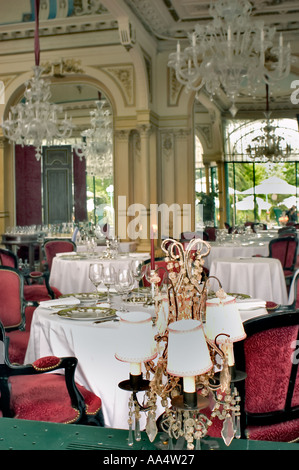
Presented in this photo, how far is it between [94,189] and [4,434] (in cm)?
1509

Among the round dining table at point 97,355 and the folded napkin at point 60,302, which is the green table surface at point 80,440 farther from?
the folded napkin at point 60,302

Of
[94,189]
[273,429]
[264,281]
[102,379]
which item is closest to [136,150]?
[264,281]

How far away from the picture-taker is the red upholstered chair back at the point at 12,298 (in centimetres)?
361

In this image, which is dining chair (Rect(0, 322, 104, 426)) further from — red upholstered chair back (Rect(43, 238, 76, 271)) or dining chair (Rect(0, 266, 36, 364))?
red upholstered chair back (Rect(43, 238, 76, 271))

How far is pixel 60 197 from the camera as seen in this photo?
593 inches

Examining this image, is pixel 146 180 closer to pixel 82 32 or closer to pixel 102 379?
pixel 82 32

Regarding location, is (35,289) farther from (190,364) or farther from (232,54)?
(190,364)

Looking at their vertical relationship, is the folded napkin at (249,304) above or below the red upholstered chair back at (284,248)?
below

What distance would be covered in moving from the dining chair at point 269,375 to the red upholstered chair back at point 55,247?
16.4 feet

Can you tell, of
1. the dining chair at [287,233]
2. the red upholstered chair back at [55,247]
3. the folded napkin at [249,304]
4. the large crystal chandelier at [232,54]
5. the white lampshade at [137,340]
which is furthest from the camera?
the dining chair at [287,233]

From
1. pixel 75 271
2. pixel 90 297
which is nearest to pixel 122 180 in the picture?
pixel 75 271

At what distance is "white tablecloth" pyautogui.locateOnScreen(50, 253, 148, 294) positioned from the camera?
5.38 metres

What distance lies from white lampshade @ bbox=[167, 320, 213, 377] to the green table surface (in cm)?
24

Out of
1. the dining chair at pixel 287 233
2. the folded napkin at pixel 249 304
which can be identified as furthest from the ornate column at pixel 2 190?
the folded napkin at pixel 249 304
